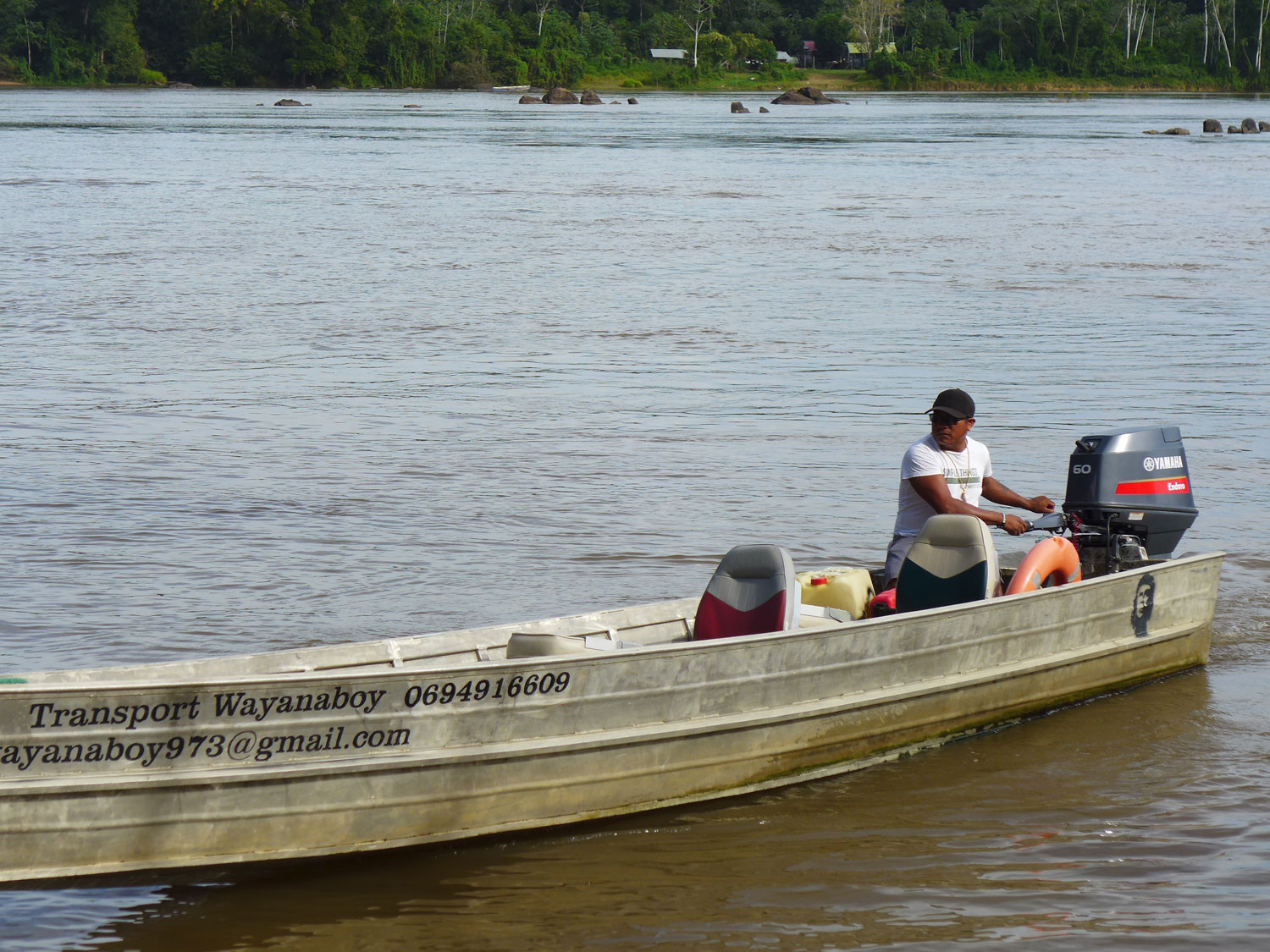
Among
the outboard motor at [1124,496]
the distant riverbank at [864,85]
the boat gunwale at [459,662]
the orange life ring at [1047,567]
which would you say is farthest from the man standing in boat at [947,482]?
the distant riverbank at [864,85]

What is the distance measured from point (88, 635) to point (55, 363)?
31.4 feet

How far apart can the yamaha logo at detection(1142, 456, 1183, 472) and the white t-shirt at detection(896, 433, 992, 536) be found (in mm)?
965

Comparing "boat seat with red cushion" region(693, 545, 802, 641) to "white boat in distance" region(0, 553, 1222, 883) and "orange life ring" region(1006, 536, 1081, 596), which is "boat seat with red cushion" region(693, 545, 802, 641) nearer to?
"white boat in distance" region(0, 553, 1222, 883)

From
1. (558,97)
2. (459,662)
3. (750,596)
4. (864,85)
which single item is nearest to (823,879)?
(750,596)

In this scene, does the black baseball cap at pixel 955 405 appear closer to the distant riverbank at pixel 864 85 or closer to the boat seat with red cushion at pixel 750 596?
the boat seat with red cushion at pixel 750 596

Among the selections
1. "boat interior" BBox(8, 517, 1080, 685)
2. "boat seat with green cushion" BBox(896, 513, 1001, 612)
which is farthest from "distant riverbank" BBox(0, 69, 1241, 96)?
"boat seat with green cushion" BBox(896, 513, 1001, 612)

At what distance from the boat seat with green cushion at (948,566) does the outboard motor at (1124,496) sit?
44.0 inches

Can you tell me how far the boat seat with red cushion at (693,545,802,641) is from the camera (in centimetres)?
714

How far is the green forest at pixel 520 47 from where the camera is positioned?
13512 centimetres

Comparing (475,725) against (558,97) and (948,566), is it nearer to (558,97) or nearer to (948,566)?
(948,566)

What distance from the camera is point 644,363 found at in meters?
18.0

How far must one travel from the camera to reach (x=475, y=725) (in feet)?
20.1

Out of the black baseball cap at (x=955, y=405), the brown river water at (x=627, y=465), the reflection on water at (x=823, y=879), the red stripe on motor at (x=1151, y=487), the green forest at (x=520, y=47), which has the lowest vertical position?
the reflection on water at (x=823, y=879)

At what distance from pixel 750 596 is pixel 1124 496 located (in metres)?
2.48
